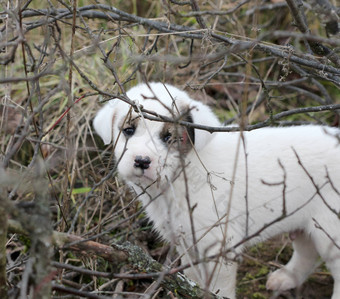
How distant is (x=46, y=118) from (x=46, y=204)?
2.99 m

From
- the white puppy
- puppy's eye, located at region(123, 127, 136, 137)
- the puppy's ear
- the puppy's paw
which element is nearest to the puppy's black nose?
the white puppy

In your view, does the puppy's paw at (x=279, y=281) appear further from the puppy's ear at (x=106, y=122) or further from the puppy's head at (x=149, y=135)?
the puppy's ear at (x=106, y=122)

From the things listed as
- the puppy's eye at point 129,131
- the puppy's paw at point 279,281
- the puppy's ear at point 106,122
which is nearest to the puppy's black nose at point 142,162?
the puppy's eye at point 129,131

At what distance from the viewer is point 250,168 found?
3172 mm

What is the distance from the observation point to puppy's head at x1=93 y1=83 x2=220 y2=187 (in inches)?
108

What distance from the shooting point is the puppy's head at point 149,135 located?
9.03 feet

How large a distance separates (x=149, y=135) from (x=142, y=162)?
0.76 ft

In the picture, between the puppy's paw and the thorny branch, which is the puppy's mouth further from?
the puppy's paw

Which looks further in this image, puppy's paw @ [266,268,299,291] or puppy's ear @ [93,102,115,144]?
puppy's paw @ [266,268,299,291]

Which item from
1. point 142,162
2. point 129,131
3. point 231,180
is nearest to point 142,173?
point 142,162

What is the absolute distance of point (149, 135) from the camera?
2.89m

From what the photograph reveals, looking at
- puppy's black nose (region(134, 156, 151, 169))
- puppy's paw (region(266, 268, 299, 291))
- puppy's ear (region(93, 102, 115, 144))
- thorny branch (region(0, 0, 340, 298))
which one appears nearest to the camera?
thorny branch (region(0, 0, 340, 298))

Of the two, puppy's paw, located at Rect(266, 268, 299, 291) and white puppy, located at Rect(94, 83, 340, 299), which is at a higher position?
white puppy, located at Rect(94, 83, 340, 299)

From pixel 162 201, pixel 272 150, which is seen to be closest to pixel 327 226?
pixel 272 150
